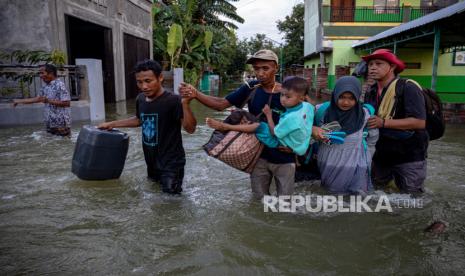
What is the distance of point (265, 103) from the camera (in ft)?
11.7

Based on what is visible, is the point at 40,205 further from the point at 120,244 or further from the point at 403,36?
the point at 403,36

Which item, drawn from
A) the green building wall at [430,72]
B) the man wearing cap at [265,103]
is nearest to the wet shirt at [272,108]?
the man wearing cap at [265,103]

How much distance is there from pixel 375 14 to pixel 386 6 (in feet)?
3.18

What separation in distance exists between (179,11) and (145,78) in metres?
17.5

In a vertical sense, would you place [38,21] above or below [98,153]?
above

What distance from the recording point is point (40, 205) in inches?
162

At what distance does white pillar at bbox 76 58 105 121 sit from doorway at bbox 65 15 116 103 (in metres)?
5.05

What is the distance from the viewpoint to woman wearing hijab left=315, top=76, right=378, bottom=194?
337 cm

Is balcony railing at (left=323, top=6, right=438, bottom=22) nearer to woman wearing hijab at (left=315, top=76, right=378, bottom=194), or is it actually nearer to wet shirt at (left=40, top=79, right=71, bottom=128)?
wet shirt at (left=40, top=79, right=71, bottom=128)

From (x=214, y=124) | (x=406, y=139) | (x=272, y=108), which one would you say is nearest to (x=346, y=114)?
(x=272, y=108)

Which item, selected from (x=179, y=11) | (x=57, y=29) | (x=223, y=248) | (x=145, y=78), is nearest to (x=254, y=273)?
(x=223, y=248)

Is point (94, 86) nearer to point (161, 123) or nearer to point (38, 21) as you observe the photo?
point (38, 21)

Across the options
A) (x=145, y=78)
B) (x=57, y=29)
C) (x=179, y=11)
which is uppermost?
(x=179, y=11)

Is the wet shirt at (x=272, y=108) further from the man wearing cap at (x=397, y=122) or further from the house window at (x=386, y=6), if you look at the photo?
the house window at (x=386, y=6)
